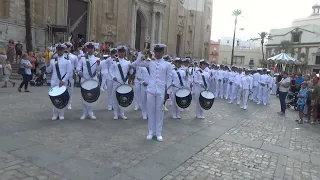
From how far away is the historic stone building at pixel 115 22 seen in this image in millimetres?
20578

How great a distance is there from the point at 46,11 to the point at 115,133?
1847 cm

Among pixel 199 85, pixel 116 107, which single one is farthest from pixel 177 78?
pixel 116 107

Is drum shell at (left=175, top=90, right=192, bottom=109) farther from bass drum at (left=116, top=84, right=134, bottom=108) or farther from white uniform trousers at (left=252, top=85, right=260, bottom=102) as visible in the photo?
white uniform trousers at (left=252, top=85, right=260, bottom=102)

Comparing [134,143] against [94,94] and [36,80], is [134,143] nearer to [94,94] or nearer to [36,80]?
[94,94]

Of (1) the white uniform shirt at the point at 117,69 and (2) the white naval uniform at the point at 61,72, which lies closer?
(2) the white naval uniform at the point at 61,72

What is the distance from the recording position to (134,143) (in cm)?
624

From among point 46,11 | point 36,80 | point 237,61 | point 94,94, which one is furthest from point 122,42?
point 237,61

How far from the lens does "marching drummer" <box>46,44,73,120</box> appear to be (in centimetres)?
765

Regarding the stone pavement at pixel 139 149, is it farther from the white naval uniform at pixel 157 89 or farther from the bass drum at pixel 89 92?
the bass drum at pixel 89 92

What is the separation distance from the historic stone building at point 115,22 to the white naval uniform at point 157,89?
1616 cm

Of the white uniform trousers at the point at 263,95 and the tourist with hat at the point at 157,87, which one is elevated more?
the tourist with hat at the point at 157,87

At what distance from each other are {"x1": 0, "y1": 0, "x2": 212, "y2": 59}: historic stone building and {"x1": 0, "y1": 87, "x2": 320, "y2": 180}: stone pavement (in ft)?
43.6

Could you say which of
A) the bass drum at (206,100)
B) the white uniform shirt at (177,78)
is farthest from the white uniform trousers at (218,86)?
the bass drum at (206,100)

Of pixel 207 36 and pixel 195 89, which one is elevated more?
pixel 207 36
